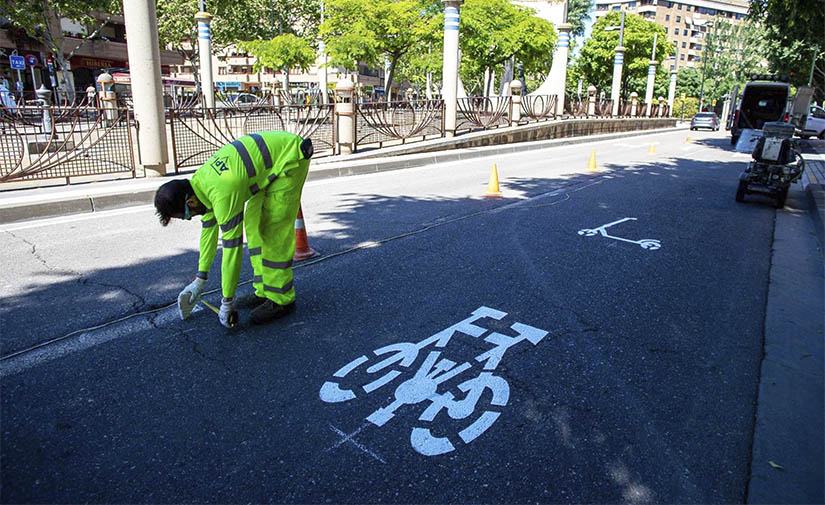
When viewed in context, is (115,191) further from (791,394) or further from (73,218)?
(791,394)

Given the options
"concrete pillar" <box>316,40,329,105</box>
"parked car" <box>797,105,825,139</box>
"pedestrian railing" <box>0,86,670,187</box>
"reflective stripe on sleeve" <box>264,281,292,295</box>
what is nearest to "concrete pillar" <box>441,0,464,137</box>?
"pedestrian railing" <box>0,86,670,187</box>

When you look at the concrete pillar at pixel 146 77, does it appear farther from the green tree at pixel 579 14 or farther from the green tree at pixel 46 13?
the green tree at pixel 579 14

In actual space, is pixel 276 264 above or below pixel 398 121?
below

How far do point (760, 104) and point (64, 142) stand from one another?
28787 millimetres

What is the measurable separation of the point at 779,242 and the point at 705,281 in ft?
8.61

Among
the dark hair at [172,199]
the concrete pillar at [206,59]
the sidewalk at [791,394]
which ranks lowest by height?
the sidewalk at [791,394]

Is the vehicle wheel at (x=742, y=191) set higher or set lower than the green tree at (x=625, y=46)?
lower

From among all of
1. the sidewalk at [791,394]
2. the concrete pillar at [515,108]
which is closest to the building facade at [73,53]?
the concrete pillar at [515,108]

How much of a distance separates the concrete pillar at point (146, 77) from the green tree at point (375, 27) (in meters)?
16.9

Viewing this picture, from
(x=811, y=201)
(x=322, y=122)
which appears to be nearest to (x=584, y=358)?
(x=811, y=201)

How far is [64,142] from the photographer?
1023 centimetres

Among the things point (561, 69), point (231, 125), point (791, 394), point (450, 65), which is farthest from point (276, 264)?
point (561, 69)

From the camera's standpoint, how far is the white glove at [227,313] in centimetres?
408

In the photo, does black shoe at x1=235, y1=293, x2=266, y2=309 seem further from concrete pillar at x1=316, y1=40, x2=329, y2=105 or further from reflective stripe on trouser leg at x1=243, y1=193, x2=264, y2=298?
concrete pillar at x1=316, y1=40, x2=329, y2=105
